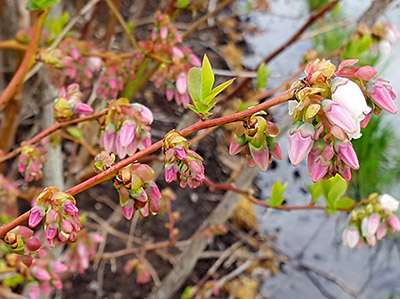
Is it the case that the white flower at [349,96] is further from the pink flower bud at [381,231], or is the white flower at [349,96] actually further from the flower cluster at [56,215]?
the pink flower bud at [381,231]

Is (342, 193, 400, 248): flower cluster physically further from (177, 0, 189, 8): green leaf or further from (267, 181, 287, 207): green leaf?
(177, 0, 189, 8): green leaf

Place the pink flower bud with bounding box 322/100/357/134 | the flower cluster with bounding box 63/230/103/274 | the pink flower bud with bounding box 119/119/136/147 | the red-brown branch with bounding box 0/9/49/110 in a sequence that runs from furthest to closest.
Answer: the flower cluster with bounding box 63/230/103/274 → the red-brown branch with bounding box 0/9/49/110 → the pink flower bud with bounding box 119/119/136/147 → the pink flower bud with bounding box 322/100/357/134

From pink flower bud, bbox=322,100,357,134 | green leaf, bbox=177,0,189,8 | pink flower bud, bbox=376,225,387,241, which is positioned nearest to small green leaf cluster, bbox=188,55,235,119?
pink flower bud, bbox=322,100,357,134

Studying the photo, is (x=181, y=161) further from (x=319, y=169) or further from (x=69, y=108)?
(x=69, y=108)

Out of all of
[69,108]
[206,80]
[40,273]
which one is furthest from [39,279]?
[206,80]

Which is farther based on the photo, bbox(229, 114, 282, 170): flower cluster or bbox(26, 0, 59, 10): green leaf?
bbox(26, 0, 59, 10): green leaf

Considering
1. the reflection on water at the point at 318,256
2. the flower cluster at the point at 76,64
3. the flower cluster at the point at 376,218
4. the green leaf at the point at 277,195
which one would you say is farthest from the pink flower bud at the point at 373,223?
the reflection on water at the point at 318,256

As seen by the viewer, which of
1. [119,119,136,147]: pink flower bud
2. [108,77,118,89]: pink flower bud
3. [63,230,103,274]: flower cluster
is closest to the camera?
[119,119,136,147]: pink flower bud

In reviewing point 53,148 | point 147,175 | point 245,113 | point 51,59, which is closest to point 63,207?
point 147,175
